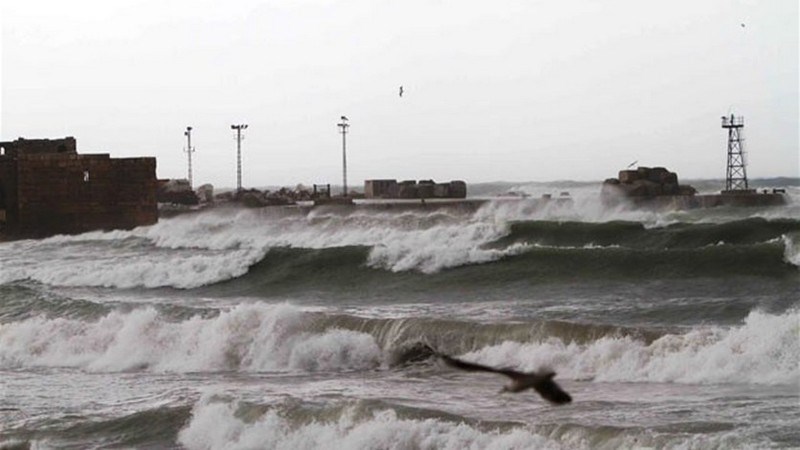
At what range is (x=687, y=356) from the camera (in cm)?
1284

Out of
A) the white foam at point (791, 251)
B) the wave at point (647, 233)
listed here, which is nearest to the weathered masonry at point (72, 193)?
the wave at point (647, 233)

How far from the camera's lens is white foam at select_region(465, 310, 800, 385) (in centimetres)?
1218

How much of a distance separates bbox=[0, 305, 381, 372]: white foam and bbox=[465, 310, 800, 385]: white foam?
192 centimetres

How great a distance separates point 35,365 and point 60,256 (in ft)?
51.8

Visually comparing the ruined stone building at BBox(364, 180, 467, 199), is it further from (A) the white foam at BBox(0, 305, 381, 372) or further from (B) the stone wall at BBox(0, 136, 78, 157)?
(A) the white foam at BBox(0, 305, 381, 372)

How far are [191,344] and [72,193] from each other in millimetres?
21548

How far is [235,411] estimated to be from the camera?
11.8m

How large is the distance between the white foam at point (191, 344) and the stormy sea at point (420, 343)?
0.04 meters

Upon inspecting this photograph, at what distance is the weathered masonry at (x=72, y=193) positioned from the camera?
3662 cm

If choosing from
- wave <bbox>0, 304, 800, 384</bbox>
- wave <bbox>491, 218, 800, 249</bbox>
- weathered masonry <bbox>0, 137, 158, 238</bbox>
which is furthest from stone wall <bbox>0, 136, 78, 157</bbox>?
wave <bbox>0, 304, 800, 384</bbox>

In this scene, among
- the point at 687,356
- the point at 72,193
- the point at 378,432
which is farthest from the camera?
the point at 72,193

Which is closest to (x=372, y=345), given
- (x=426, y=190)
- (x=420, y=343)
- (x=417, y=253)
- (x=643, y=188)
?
(x=420, y=343)

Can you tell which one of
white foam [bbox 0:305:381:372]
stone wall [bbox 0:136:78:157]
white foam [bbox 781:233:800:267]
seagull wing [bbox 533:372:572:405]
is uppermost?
stone wall [bbox 0:136:78:157]

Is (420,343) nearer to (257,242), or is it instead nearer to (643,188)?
(257,242)
